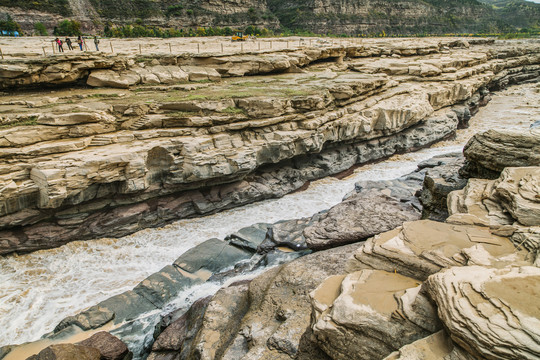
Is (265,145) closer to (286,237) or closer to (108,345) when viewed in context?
(286,237)

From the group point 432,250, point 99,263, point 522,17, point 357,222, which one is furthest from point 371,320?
point 522,17

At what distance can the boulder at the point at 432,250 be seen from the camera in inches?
210

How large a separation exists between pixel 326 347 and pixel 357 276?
121 centimetres

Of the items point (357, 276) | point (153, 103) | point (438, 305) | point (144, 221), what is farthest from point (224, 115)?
point (438, 305)

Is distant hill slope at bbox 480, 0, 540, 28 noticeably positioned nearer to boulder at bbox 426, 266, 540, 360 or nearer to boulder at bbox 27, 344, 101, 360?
boulder at bbox 426, 266, 540, 360

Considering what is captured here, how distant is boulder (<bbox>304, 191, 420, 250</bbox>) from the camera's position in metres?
9.66

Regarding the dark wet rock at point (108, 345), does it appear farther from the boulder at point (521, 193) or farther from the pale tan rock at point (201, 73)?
the pale tan rock at point (201, 73)

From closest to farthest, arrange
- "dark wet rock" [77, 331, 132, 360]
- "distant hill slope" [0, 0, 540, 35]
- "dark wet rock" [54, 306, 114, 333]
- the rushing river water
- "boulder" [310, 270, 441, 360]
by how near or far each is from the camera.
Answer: "boulder" [310, 270, 441, 360] < "dark wet rock" [77, 331, 132, 360] < "dark wet rock" [54, 306, 114, 333] < the rushing river water < "distant hill slope" [0, 0, 540, 35]

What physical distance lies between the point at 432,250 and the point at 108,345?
758 centimetres

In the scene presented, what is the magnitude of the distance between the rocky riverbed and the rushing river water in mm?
660

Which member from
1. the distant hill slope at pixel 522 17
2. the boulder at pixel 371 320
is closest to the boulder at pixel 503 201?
the boulder at pixel 371 320

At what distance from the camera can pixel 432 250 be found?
5711 mm

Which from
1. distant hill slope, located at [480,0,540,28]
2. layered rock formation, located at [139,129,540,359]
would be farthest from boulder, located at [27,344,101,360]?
distant hill slope, located at [480,0,540,28]

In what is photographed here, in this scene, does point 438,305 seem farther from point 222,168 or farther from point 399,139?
point 399,139
